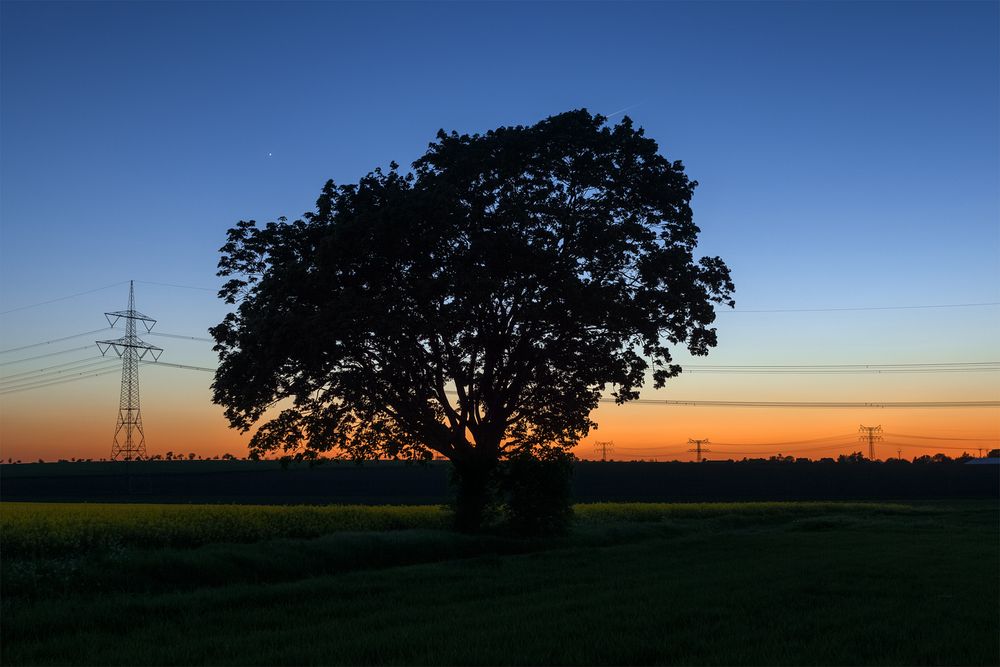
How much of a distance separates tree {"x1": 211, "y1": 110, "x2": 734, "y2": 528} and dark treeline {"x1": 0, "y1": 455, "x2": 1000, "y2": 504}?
43465 millimetres

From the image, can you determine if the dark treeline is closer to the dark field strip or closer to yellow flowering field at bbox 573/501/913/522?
the dark field strip

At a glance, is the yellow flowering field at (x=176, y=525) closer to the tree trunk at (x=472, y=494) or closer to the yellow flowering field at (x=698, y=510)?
the tree trunk at (x=472, y=494)

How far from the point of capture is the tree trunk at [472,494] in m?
34.9

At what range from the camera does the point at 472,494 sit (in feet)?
115

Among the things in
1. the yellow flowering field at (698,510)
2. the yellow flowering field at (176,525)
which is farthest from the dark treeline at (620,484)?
the yellow flowering field at (176,525)

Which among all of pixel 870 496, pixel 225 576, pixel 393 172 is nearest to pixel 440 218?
pixel 393 172

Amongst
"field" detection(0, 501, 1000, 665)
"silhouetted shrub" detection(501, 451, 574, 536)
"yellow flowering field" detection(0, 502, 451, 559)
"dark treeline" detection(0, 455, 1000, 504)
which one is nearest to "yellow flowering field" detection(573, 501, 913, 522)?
"silhouetted shrub" detection(501, 451, 574, 536)

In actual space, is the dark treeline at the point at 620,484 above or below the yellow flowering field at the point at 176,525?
below

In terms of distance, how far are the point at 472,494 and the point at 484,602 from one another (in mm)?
19248

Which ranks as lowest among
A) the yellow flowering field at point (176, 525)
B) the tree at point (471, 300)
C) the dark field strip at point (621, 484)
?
the dark field strip at point (621, 484)

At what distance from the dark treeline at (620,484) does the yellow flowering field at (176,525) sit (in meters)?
38.1

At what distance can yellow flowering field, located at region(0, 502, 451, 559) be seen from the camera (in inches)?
1069

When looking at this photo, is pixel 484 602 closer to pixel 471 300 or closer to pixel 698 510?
pixel 471 300

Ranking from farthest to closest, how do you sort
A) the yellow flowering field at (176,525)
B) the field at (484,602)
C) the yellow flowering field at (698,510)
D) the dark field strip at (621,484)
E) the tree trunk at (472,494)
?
the dark field strip at (621,484)
the yellow flowering field at (698,510)
the tree trunk at (472,494)
the yellow flowering field at (176,525)
the field at (484,602)
